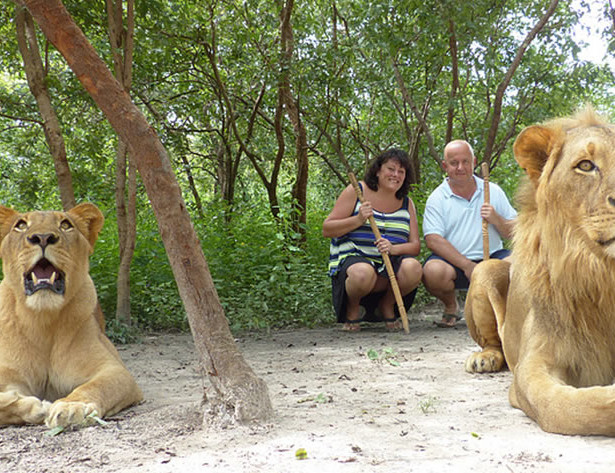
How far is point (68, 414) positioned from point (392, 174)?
13.2 feet

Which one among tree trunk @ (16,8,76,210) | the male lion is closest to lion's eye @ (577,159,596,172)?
the male lion

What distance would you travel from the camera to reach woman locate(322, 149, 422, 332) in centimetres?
594

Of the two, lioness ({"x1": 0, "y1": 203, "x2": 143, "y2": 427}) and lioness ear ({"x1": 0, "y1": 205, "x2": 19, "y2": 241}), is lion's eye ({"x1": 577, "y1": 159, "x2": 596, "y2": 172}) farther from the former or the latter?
lioness ear ({"x1": 0, "y1": 205, "x2": 19, "y2": 241})

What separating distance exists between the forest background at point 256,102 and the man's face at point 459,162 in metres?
0.61

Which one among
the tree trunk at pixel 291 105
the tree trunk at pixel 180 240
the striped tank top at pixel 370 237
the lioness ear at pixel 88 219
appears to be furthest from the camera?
the tree trunk at pixel 291 105

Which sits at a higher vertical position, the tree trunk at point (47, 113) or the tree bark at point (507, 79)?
the tree bark at point (507, 79)

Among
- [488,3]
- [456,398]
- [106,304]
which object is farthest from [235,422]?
[488,3]

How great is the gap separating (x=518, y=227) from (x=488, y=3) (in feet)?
22.2

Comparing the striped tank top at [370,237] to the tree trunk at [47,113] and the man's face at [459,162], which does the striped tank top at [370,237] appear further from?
the tree trunk at [47,113]

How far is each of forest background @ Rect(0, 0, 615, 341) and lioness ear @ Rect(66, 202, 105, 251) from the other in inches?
75.7

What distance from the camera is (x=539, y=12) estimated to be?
9727mm

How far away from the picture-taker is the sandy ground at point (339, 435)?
2.11 meters

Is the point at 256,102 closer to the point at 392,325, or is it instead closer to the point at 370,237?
the point at 370,237

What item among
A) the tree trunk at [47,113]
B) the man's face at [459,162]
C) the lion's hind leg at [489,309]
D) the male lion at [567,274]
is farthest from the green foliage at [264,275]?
the male lion at [567,274]
